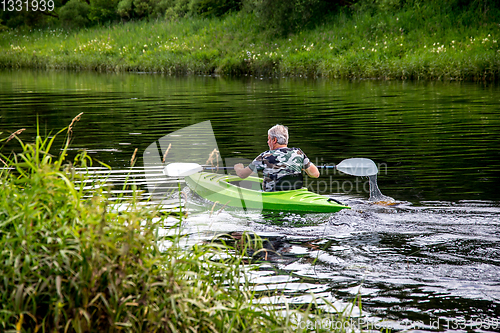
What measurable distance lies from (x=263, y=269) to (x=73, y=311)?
2.16 metres

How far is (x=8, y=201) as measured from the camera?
3199mm

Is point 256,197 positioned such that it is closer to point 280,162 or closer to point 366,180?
point 280,162

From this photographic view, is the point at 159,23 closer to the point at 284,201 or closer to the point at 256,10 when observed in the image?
the point at 256,10

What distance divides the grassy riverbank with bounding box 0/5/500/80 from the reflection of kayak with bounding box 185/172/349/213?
55.6 feet

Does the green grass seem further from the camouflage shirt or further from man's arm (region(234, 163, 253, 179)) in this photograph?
man's arm (region(234, 163, 253, 179))

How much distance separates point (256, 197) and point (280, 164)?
0.61 meters

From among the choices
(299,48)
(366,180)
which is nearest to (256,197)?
(366,180)

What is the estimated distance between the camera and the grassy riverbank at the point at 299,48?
75.4 ft

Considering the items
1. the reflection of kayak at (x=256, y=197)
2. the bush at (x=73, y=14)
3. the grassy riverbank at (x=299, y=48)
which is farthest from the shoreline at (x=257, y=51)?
the reflection of kayak at (x=256, y=197)

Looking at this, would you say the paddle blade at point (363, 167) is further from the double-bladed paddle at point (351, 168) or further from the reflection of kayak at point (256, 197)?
the reflection of kayak at point (256, 197)

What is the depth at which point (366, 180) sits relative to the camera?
8977 millimetres

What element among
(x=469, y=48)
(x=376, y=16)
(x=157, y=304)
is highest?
(x=376, y=16)

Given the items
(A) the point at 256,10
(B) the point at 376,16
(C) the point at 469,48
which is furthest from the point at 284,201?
(A) the point at 256,10

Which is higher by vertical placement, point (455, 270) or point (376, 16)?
point (376, 16)
